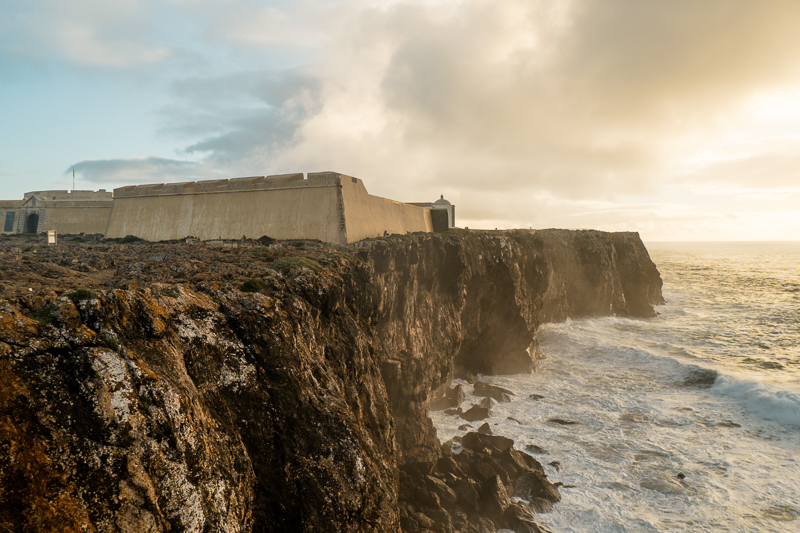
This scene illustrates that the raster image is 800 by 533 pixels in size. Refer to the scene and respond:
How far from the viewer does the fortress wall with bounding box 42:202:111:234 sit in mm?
41594

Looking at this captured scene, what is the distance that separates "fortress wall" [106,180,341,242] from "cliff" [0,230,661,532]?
1006 cm

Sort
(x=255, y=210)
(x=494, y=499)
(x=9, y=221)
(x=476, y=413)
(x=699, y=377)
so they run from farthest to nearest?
(x=9, y=221) → (x=699, y=377) → (x=255, y=210) → (x=476, y=413) → (x=494, y=499)

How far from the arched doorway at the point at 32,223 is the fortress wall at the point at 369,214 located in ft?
113

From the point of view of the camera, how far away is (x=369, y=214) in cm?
3309

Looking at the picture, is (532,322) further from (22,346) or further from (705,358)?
(22,346)

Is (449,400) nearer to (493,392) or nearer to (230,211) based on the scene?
(493,392)

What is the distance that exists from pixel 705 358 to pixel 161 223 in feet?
149

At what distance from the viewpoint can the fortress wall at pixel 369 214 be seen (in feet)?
95.4

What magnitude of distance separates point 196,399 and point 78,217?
4495 centimetres

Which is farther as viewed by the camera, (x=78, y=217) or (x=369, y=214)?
(x=78, y=217)

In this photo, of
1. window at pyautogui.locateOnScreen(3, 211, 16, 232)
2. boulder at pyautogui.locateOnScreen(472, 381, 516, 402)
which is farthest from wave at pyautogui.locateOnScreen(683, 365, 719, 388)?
window at pyautogui.locateOnScreen(3, 211, 16, 232)

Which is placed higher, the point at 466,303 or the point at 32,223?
the point at 32,223

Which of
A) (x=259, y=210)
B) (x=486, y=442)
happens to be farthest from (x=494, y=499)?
(x=259, y=210)

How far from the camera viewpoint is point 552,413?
86.8 feet
